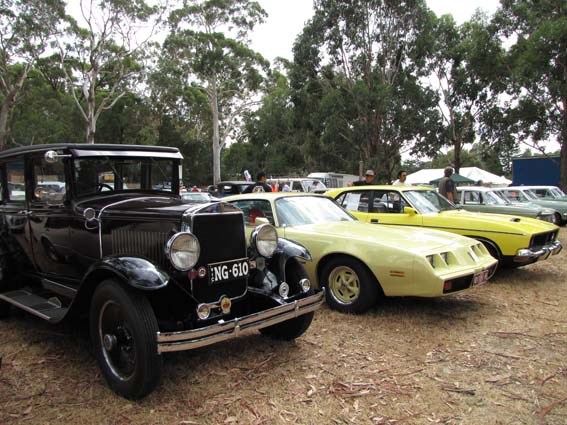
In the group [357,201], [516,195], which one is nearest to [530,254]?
[357,201]

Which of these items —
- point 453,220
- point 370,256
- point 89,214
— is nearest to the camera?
point 89,214

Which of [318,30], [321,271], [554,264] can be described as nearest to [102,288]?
[321,271]

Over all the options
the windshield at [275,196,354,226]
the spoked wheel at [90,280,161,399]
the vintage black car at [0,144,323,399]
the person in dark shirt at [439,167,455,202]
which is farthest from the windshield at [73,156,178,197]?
the person in dark shirt at [439,167,455,202]

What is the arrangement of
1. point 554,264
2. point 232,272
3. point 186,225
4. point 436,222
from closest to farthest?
point 186,225
point 232,272
point 436,222
point 554,264

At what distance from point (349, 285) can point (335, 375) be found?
5.28 feet

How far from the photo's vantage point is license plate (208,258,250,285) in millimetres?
3418

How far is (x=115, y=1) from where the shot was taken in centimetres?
2398

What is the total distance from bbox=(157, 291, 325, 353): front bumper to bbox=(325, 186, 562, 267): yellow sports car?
385 cm

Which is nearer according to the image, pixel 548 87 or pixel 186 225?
pixel 186 225

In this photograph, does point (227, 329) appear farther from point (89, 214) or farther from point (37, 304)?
point (37, 304)

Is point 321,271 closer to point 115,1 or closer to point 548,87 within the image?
point 548,87

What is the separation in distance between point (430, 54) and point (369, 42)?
3131 mm

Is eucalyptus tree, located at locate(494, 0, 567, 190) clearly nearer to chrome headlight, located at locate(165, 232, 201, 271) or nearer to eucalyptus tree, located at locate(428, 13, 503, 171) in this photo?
eucalyptus tree, located at locate(428, 13, 503, 171)

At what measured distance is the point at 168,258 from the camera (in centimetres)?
319
